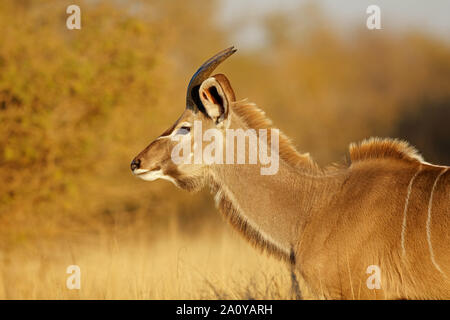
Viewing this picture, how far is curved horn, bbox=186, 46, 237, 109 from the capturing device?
4.60 metres

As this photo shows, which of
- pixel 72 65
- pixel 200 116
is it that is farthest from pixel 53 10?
pixel 200 116

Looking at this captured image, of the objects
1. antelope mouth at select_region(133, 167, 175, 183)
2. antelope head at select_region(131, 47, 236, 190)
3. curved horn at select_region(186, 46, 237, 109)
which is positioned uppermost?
curved horn at select_region(186, 46, 237, 109)

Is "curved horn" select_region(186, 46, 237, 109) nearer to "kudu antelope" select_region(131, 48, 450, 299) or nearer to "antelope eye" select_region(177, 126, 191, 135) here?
"kudu antelope" select_region(131, 48, 450, 299)

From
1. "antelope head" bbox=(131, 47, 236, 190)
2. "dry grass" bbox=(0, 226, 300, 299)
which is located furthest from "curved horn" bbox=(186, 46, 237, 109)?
"dry grass" bbox=(0, 226, 300, 299)

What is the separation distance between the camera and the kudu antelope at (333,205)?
154 inches

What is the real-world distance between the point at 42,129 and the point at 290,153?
14.9ft

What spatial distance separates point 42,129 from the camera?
8195 millimetres

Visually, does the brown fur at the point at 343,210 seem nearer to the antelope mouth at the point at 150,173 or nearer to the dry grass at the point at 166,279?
the antelope mouth at the point at 150,173

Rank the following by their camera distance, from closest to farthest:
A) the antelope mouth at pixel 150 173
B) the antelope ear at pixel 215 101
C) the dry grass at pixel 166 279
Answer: the antelope ear at pixel 215 101 → the antelope mouth at pixel 150 173 → the dry grass at pixel 166 279

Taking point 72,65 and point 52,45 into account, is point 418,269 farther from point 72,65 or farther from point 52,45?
point 52,45

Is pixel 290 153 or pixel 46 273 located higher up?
pixel 290 153

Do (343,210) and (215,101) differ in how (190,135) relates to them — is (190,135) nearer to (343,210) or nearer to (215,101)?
(215,101)

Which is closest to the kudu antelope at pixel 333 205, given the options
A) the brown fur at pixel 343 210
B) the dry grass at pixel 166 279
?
the brown fur at pixel 343 210
